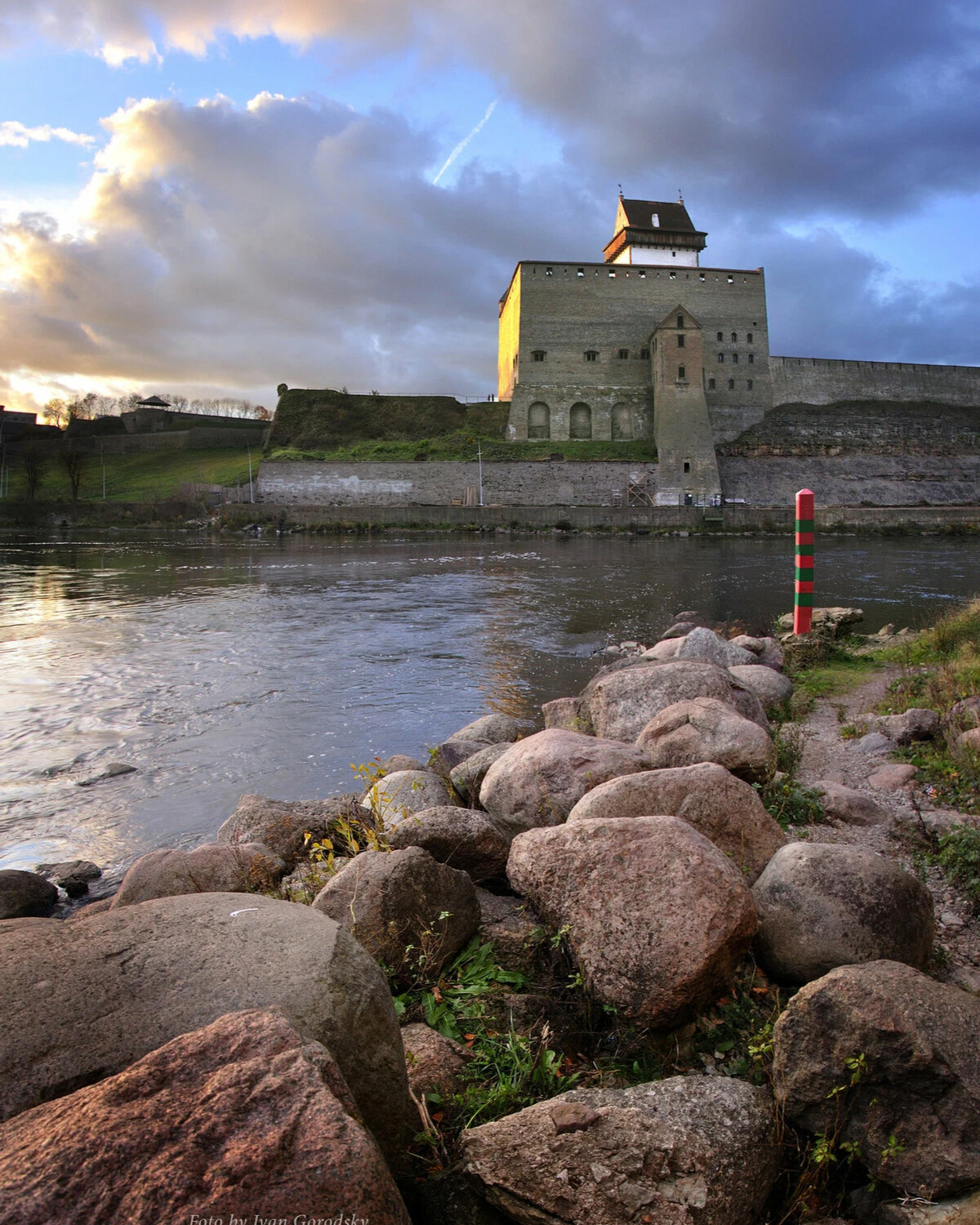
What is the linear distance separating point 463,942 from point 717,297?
6734 centimetres

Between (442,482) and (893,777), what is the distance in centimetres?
5059

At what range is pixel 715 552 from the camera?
104ft

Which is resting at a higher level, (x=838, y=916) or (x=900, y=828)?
(x=838, y=916)

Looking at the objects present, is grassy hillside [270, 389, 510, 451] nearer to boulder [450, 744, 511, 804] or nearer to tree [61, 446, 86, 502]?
tree [61, 446, 86, 502]

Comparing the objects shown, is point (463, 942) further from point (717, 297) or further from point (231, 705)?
point (717, 297)

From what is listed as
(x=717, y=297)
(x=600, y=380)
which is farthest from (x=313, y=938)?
(x=717, y=297)

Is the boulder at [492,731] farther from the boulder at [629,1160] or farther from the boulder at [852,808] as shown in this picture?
the boulder at [629,1160]

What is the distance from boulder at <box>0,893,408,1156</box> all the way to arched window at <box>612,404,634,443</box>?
6270 centimetres

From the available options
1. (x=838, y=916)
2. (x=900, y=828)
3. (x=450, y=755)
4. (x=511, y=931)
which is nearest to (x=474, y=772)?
(x=450, y=755)

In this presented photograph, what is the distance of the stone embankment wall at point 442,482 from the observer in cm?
5278

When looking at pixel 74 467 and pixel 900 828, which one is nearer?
pixel 900 828

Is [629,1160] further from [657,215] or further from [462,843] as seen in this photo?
[657,215]

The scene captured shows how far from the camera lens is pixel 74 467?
6241 centimetres

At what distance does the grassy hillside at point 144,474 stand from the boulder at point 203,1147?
5689 centimetres
